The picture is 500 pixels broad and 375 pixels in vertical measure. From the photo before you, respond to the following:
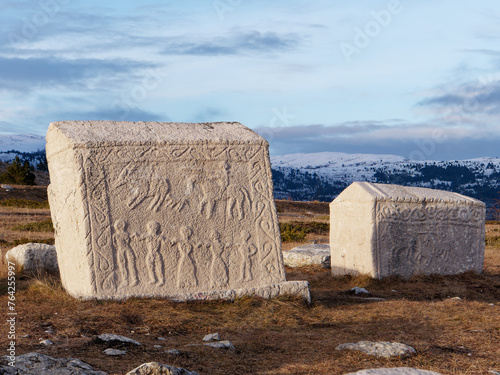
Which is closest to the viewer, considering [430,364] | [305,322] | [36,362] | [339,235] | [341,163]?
[36,362]

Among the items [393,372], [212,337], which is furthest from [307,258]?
[393,372]

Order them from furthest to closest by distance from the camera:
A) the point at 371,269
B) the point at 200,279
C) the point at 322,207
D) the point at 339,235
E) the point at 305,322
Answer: the point at 322,207, the point at 339,235, the point at 371,269, the point at 200,279, the point at 305,322

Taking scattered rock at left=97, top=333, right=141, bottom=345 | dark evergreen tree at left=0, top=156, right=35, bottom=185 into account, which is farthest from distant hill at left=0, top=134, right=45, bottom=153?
scattered rock at left=97, top=333, right=141, bottom=345

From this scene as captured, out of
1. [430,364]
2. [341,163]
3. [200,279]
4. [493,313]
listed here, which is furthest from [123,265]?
[341,163]

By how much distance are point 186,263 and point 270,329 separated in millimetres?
1442

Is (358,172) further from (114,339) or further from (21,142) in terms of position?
(114,339)

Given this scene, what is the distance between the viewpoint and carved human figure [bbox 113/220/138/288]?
6.44 meters

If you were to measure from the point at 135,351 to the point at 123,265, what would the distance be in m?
2.03

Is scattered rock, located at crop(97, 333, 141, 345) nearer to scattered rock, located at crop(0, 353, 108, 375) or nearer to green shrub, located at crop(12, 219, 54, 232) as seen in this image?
scattered rock, located at crop(0, 353, 108, 375)

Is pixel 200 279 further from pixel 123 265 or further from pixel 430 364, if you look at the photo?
pixel 430 364

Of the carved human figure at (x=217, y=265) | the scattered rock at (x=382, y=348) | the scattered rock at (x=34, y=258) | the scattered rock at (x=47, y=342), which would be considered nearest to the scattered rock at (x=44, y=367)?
the scattered rock at (x=47, y=342)

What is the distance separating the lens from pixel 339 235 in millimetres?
10430

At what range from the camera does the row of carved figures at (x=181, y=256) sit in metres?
6.48

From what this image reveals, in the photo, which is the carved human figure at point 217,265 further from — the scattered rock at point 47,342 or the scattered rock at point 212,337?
the scattered rock at point 47,342
